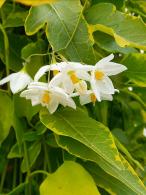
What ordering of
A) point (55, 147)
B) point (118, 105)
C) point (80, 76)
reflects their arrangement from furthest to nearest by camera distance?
1. point (118, 105)
2. point (55, 147)
3. point (80, 76)

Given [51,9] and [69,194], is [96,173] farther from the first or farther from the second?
[51,9]

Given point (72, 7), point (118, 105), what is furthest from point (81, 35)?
point (118, 105)

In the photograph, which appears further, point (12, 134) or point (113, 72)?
point (12, 134)

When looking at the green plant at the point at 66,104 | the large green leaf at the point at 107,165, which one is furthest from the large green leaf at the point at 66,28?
the large green leaf at the point at 107,165

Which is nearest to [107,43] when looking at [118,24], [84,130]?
[118,24]

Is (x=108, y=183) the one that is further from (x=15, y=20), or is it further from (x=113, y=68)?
(x=15, y=20)

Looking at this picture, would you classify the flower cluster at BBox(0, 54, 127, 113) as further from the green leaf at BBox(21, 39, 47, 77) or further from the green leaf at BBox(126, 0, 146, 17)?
the green leaf at BBox(126, 0, 146, 17)

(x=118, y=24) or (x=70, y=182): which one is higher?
(x=118, y=24)
